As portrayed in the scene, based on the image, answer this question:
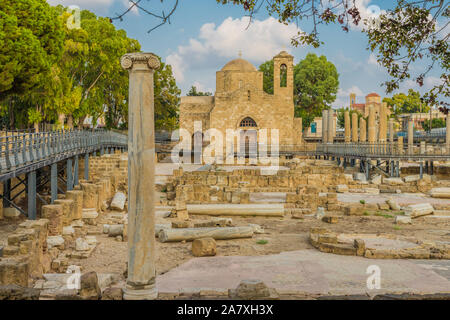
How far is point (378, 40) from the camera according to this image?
698 centimetres

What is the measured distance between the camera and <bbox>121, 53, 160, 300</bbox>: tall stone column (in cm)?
571

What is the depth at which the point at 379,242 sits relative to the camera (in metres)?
11.6

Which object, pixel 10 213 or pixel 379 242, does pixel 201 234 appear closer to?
pixel 379 242

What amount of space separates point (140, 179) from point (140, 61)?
138cm

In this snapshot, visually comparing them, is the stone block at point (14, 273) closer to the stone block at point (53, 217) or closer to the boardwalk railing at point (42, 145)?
the stone block at point (53, 217)

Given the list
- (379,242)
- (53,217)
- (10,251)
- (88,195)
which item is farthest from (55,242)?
(379,242)

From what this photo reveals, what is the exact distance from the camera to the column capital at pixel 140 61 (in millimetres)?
5676

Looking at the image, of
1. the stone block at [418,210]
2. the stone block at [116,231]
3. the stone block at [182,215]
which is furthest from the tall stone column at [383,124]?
the stone block at [116,231]

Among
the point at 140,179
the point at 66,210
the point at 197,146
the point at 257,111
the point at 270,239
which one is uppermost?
the point at 257,111

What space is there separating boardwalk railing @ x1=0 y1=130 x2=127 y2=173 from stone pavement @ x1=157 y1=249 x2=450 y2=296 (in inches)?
227

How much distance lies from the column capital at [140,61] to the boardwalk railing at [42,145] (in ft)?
23.2

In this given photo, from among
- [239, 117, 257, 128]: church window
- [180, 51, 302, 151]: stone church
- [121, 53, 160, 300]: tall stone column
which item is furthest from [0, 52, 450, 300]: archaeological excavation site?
[239, 117, 257, 128]: church window
